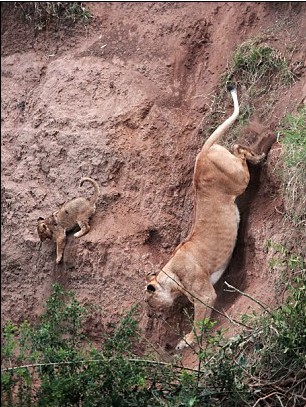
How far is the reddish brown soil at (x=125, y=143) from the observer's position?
11.1 m

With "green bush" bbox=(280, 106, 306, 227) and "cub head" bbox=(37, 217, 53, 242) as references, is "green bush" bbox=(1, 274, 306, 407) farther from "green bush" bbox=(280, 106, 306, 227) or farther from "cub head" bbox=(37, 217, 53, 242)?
"cub head" bbox=(37, 217, 53, 242)

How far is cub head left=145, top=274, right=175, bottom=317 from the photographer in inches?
424

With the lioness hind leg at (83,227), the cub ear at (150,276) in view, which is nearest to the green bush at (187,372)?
the cub ear at (150,276)

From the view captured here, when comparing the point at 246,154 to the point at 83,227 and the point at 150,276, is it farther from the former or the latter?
the point at 83,227

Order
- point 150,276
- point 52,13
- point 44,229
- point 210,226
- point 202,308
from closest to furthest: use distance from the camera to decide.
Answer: point 202,308, point 210,226, point 150,276, point 44,229, point 52,13

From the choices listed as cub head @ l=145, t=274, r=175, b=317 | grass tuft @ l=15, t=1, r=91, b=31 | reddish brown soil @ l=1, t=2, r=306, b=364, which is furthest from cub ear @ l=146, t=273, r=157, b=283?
grass tuft @ l=15, t=1, r=91, b=31

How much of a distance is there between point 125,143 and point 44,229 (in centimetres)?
121

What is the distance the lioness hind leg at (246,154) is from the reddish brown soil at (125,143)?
0.37 ft

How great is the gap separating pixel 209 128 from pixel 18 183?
2.39 metres

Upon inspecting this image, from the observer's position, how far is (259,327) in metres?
9.29

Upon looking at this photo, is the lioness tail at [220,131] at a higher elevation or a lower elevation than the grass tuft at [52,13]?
higher

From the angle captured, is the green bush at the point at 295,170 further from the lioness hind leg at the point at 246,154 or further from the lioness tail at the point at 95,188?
the lioness tail at the point at 95,188

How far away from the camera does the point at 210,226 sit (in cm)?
1068

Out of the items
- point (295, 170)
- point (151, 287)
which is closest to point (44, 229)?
point (151, 287)
